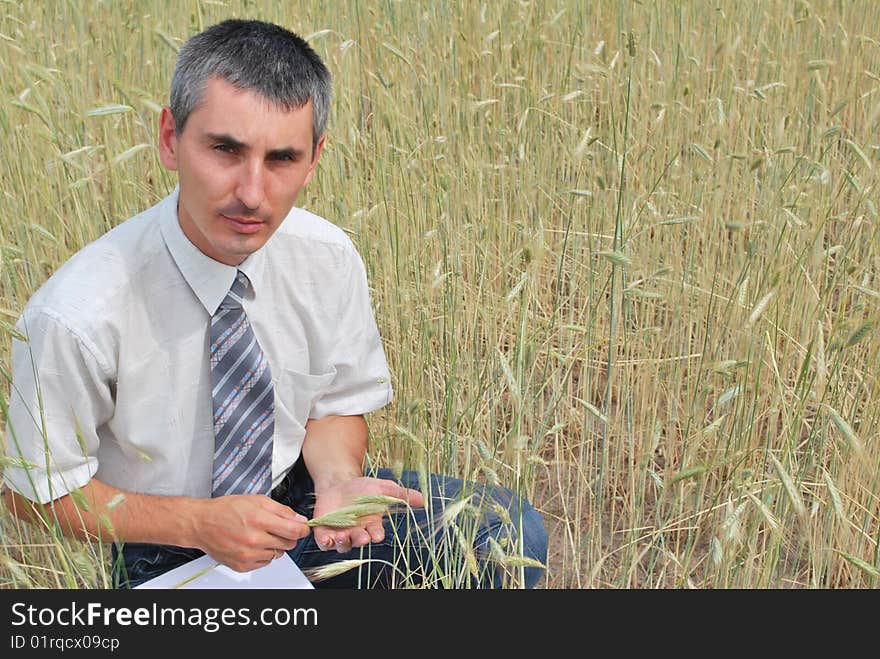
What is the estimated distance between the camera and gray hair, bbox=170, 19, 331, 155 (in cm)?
Answer: 127

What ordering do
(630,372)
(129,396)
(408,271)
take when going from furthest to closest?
(408,271) < (630,372) < (129,396)

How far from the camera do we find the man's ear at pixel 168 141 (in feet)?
4.39

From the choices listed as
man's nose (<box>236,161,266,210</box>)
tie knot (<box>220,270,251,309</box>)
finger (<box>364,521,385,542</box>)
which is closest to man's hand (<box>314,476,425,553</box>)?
finger (<box>364,521,385,542</box>)

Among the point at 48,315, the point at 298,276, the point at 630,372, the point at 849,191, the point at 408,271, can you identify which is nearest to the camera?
the point at 48,315

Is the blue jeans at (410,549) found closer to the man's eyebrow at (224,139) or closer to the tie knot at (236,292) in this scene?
the tie knot at (236,292)

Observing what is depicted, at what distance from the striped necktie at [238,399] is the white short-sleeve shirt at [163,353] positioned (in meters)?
0.03

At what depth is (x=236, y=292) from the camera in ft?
4.69

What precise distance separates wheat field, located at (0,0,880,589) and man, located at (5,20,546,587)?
143 mm

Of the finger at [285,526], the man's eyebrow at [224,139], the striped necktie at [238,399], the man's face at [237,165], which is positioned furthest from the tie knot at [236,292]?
the finger at [285,526]

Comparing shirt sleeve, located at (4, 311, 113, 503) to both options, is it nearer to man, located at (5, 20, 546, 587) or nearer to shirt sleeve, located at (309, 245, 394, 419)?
man, located at (5, 20, 546, 587)

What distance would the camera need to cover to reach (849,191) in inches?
95.7

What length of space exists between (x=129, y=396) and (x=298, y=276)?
335 millimetres

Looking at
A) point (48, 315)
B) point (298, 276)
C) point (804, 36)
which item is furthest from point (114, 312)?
point (804, 36)

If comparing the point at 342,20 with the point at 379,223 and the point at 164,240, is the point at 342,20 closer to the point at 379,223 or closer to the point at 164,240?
the point at 379,223
